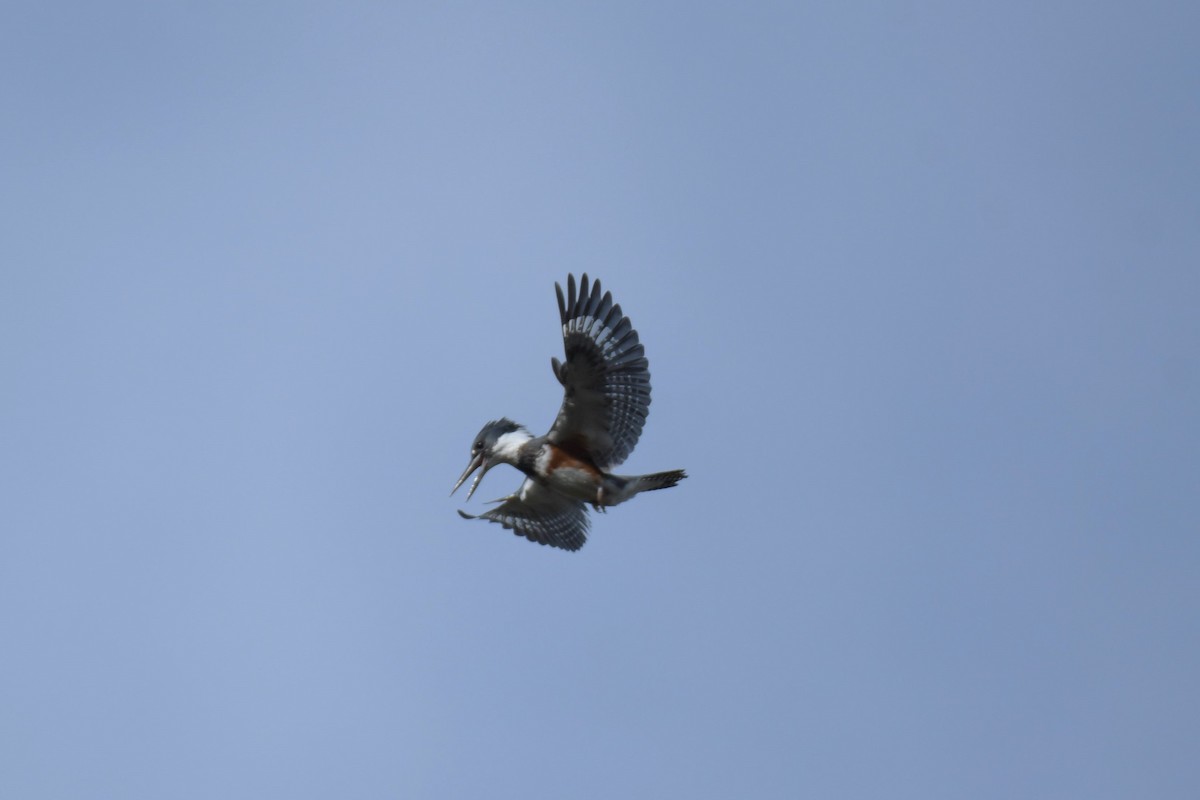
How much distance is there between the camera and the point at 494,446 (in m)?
19.8

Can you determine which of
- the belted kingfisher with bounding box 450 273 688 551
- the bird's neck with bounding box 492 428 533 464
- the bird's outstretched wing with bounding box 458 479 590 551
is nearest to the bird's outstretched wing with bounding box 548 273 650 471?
the belted kingfisher with bounding box 450 273 688 551

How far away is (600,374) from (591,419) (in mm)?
663

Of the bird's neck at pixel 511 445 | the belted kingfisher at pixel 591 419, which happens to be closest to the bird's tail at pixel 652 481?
the belted kingfisher at pixel 591 419

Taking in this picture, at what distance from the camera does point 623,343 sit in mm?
18016

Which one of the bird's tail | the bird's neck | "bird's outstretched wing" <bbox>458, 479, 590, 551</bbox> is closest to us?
the bird's tail

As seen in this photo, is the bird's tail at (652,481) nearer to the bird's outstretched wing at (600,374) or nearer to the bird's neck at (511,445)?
the bird's outstretched wing at (600,374)

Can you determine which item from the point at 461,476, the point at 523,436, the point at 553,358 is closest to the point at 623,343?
the point at 553,358

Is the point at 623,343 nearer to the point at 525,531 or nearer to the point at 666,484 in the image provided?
the point at 666,484

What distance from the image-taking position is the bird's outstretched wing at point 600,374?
18.0 m

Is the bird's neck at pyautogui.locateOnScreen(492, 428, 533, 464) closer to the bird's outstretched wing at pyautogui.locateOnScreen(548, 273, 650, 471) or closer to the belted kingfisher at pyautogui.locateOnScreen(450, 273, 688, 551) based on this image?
the belted kingfisher at pyautogui.locateOnScreen(450, 273, 688, 551)

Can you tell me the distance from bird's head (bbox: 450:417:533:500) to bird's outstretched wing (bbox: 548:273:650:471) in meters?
1.11

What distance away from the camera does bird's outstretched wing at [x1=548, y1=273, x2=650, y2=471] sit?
18016mm

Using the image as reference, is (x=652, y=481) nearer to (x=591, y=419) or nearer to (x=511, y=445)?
(x=591, y=419)

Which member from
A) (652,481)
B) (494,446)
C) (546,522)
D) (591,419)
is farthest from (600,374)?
(546,522)
